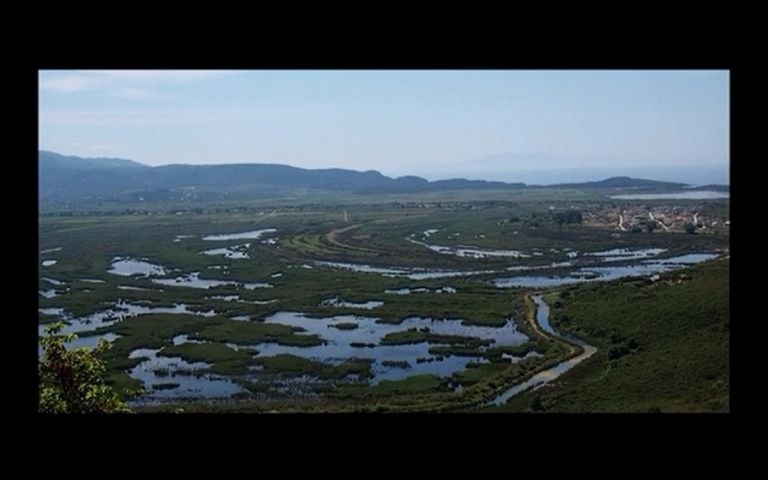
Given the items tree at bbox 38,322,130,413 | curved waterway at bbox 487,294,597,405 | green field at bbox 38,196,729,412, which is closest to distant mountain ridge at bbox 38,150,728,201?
green field at bbox 38,196,729,412

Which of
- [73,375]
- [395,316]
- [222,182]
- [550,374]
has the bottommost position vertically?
[550,374]

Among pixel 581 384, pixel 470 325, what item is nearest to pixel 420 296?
pixel 470 325

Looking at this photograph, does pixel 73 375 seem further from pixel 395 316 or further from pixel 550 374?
pixel 395 316

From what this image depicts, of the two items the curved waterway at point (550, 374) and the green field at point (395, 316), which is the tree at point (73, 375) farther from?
the curved waterway at point (550, 374)

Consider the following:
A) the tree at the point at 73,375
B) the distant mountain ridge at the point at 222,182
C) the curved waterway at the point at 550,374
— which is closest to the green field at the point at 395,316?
the curved waterway at the point at 550,374

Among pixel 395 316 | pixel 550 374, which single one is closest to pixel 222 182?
pixel 395 316

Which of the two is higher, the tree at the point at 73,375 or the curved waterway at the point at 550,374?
the tree at the point at 73,375

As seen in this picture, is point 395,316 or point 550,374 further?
point 395,316

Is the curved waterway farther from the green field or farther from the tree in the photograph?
the tree
